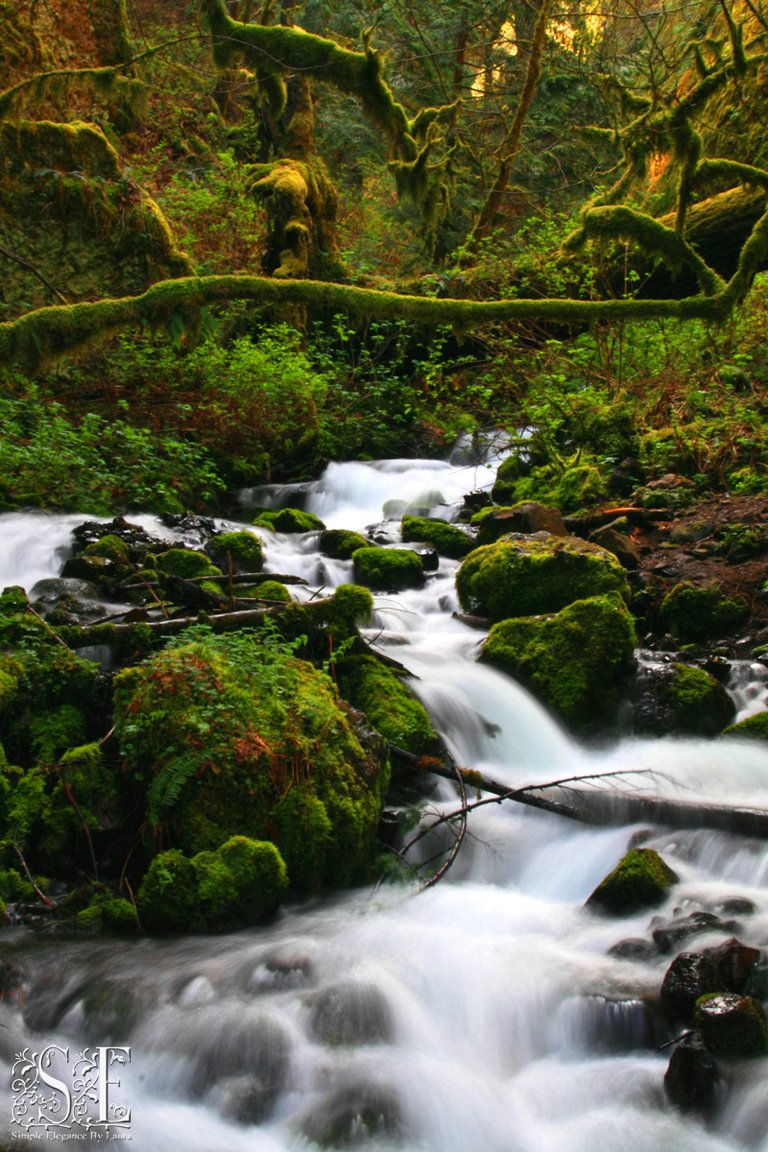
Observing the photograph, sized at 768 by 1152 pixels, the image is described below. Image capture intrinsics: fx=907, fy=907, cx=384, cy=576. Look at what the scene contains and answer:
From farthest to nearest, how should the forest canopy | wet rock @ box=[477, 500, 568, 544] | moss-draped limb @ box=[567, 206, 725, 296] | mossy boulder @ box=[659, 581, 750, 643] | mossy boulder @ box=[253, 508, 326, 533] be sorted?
mossy boulder @ box=[253, 508, 326, 533], wet rock @ box=[477, 500, 568, 544], mossy boulder @ box=[659, 581, 750, 643], moss-draped limb @ box=[567, 206, 725, 296], the forest canopy

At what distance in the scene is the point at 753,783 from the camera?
582cm

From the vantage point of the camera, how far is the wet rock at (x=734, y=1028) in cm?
350

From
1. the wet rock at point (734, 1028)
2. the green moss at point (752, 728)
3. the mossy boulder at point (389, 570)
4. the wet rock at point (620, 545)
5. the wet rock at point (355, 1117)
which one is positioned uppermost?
the wet rock at point (620, 545)

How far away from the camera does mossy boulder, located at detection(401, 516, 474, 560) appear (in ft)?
33.9

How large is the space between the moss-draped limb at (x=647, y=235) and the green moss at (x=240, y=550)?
12.9 feet

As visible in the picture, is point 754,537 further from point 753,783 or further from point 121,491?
point 121,491

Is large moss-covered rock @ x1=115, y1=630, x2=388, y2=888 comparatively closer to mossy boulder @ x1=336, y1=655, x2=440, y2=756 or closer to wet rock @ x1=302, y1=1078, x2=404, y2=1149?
mossy boulder @ x1=336, y1=655, x2=440, y2=756

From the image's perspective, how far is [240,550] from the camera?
28.2ft

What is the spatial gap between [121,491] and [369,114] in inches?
224

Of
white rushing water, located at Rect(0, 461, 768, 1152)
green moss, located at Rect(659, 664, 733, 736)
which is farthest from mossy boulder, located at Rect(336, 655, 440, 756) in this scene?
green moss, located at Rect(659, 664, 733, 736)

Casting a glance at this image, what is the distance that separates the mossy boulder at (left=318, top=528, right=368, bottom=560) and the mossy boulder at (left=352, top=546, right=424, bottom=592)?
1.67 feet

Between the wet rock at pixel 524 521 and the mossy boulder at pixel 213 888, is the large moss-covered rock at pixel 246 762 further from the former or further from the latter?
the wet rock at pixel 524 521

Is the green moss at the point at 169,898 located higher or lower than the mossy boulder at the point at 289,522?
lower

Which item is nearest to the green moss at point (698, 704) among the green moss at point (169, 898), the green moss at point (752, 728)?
the green moss at point (752, 728)
